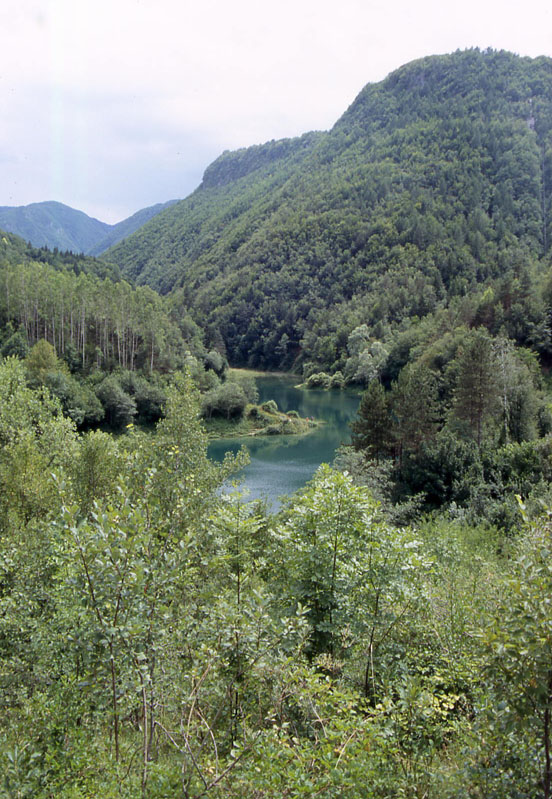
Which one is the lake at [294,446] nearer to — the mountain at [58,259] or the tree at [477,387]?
the tree at [477,387]

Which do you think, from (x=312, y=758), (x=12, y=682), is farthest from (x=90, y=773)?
(x=12, y=682)

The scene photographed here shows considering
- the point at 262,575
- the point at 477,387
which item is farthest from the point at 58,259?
the point at 262,575

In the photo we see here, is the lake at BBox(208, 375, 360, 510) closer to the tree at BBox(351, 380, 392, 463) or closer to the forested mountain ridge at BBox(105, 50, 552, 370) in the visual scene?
the tree at BBox(351, 380, 392, 463)

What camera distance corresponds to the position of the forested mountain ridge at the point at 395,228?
399 ft

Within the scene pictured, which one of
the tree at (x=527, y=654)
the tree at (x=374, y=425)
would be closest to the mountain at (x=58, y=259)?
the tree at (x=374, y=425)

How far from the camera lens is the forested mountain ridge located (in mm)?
121625

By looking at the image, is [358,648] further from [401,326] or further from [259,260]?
[259,260]

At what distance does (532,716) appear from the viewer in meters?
3.79

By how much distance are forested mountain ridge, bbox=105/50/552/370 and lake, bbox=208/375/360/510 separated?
2228 cm

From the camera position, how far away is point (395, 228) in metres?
138

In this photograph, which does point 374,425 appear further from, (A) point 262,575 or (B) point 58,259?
(B) point 58,259

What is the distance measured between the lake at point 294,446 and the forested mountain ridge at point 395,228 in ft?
73.1

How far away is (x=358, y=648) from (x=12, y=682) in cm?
493

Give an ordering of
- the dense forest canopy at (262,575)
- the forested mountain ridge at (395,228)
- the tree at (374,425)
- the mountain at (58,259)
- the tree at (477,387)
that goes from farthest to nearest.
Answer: the forested mountain ridge at (395,228) < the mountain at (58,259) < the tree at (374,425) < the tree at (477,387) < the dense forest canopy at (262,575)
